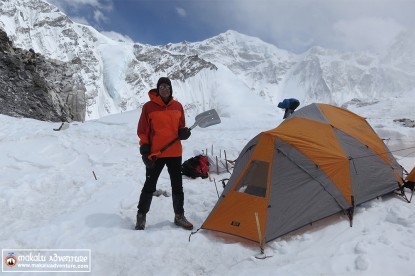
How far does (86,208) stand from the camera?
21.0 feet

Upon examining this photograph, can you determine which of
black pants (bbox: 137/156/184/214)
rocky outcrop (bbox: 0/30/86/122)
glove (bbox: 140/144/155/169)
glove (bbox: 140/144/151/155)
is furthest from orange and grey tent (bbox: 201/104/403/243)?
rocky outcrop (bbox: 0/30/86/122)

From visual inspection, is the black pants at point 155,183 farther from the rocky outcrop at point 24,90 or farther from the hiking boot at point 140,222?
the rocky outcrop at point 24,90

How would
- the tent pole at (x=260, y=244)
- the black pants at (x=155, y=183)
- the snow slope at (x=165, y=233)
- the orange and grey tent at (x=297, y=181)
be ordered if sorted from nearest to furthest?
the snow slope at (x=165, y=233) → the tent pole at (x=260, y=244) → the orange and grey tent at (x=297, y=181) → the black pants at (x=155, y=183)

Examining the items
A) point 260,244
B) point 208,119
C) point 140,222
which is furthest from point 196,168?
point 260,244

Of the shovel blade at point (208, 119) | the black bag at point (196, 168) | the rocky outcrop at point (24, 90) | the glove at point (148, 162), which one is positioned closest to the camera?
the glove at point (148, 162)

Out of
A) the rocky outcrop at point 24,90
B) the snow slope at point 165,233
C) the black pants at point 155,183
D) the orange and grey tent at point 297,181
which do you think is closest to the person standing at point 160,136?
the black pants at point 155,183

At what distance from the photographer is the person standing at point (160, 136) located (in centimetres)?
540

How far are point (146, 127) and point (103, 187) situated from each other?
2.81 meters

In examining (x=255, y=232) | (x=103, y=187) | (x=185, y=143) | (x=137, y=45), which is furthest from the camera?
(x=137, y=45)

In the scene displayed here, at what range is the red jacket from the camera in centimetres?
541

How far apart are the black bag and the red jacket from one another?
330cm

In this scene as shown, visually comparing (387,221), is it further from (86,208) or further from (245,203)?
(86,208)

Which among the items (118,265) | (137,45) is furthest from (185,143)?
(137,45)

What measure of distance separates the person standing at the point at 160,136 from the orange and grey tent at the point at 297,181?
901 mm
